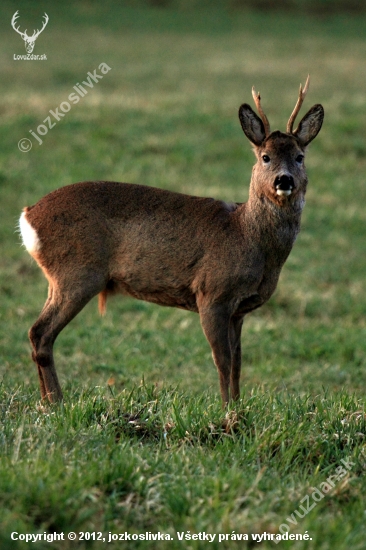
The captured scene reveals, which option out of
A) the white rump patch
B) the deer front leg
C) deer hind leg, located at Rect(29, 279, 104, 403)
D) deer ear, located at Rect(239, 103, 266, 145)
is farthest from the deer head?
the white rump patch

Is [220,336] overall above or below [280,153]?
below

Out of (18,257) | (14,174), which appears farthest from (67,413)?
(14,174)

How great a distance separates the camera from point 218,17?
33688 millimetres

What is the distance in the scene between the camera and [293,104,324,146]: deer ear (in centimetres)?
580

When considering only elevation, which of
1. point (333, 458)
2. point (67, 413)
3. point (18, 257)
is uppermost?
point (18, 257)

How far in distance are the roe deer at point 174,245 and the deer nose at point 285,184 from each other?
0.19 ft

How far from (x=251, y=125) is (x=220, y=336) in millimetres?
1427

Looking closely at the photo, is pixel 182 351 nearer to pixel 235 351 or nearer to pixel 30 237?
pixel 235 351

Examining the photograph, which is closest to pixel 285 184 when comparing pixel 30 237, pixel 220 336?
pixel 220 336

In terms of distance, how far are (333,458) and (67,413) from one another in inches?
55.9

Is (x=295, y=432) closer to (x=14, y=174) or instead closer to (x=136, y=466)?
(x=136, y=466)

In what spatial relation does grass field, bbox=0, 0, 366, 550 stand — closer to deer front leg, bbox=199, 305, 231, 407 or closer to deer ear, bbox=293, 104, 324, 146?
deer front leg, bbox=199, 305, 231, 407

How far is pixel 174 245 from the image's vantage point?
5.80 metres

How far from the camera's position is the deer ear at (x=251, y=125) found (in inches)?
225
